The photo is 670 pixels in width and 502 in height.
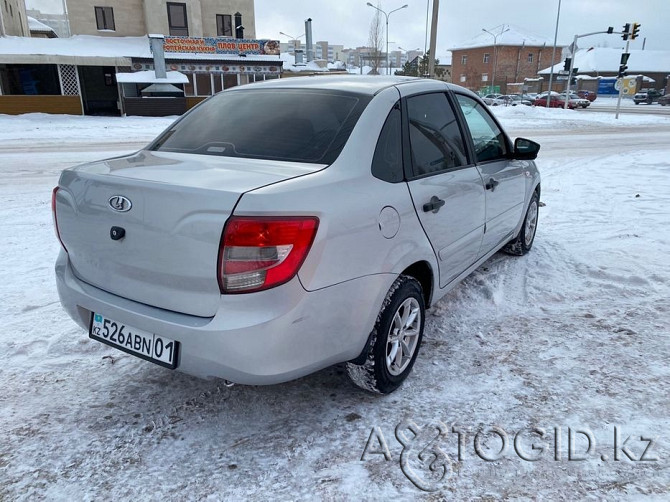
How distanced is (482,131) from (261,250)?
8.54 ft

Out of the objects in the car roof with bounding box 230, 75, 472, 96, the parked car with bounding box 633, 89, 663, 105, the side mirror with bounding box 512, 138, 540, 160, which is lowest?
the parked car with bounding box 633, 89, 663, 105

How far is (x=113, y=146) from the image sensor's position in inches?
588

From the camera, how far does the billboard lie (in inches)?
1169

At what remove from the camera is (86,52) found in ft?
90.5

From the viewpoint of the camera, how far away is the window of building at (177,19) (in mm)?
32969

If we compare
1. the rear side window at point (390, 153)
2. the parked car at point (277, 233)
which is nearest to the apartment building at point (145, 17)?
the parked car at point (277, 233)

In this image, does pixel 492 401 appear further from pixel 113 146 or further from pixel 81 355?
pixel 113 146

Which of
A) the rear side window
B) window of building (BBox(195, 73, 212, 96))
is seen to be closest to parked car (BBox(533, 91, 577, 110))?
window of building (BBox(195, 73, 212, 96))

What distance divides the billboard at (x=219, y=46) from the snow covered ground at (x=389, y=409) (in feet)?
92.7

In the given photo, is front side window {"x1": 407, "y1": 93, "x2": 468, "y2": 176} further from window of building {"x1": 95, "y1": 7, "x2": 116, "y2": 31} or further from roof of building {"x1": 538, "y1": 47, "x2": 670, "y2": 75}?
roof of building {"x1": 538, "y1": 47, "x2": 670, "y2": 75}

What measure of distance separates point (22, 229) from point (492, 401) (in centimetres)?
562

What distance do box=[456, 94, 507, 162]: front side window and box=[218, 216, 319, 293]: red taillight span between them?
2114mm

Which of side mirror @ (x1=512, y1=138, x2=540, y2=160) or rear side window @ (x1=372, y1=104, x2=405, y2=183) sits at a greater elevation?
rear side window @ (x1=372, y1=104, x2=405, y2=183)

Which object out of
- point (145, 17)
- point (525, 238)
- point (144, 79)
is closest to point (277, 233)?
point (525, 238)
